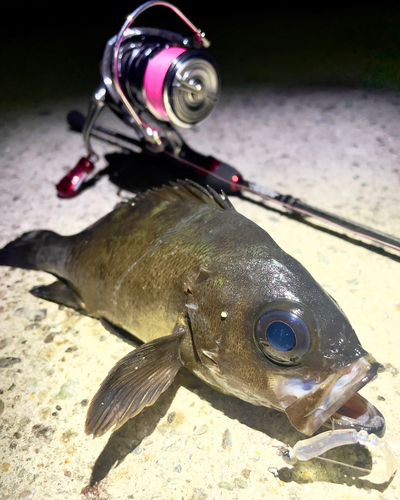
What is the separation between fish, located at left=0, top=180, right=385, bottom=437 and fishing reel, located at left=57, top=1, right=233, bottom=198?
1.80 feet

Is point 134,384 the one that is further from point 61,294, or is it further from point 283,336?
point 61,294

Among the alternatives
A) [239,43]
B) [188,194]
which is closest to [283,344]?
[188,194]

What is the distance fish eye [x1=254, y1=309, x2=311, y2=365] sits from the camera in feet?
3.55

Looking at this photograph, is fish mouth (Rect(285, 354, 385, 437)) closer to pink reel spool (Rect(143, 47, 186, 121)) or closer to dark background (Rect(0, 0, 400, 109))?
pink reel spool (Rect(143, 47, 186, 121))

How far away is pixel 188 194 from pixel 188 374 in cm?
67

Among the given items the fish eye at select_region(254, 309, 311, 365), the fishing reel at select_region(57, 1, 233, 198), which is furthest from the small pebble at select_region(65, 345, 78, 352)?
the fishing reel at select_region(57, 1, 233, 198)

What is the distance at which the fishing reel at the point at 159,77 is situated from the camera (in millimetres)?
1897

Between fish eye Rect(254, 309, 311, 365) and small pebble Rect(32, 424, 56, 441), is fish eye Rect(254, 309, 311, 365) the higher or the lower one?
the higher one

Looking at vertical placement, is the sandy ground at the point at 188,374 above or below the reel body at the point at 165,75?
below

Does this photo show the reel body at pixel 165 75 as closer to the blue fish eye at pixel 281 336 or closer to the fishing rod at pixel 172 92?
the fishing rod at pixel 172 92

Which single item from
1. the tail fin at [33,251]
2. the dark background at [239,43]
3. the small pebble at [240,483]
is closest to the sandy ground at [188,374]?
the small pebble at [240,483]

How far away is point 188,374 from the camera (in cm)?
157

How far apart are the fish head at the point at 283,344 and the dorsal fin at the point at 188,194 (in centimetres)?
34

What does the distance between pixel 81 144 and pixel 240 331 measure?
2.33 m
